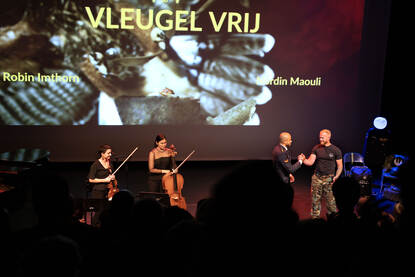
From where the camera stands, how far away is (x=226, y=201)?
1.39m

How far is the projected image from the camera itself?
8344 millimetres

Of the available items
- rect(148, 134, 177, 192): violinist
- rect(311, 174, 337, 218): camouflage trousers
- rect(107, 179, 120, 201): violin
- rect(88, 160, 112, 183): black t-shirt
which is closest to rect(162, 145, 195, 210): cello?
rect(148, 134, 177, 192): violinist

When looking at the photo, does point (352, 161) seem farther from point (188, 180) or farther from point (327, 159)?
point (188, 180)

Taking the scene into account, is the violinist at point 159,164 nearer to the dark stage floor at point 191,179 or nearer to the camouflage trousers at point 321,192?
the dark stage floor at point 191,179

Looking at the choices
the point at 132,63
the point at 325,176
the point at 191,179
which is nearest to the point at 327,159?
the point at 325,176

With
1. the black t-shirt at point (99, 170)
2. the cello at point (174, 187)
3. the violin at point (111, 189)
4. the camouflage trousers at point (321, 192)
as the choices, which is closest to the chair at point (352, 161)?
the camouflage trousers at point (321, 192)

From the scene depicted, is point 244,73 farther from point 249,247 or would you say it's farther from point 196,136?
point 249,247

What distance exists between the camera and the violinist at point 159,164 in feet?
20.8

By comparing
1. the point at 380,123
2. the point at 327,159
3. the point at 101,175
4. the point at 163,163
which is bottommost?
the point at 101,175

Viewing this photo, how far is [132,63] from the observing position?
8.75 meters

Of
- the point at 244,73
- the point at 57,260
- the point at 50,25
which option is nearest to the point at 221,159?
the point at 244,73

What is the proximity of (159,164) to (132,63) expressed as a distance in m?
3.18

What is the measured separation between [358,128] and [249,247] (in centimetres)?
930

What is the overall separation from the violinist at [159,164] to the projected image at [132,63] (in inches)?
106
